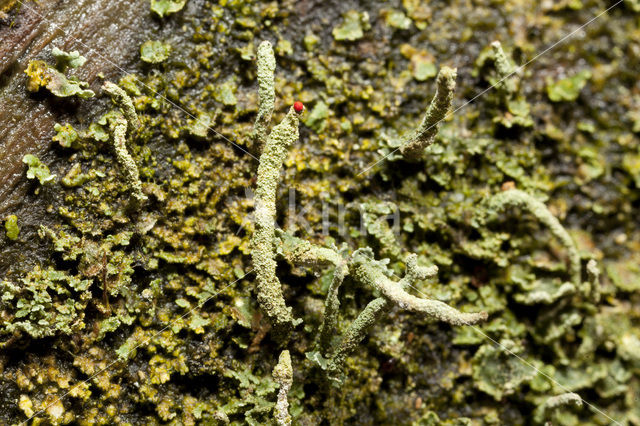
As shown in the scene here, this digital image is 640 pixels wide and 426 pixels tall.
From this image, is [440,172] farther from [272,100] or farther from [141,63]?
[141,63]

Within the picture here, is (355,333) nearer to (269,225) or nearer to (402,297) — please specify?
(402,297)

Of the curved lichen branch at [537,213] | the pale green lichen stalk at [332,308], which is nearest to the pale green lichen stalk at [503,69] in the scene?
the curved lichen branch at [537,213]

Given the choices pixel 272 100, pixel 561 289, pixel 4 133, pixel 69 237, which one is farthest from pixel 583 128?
pixel 4 133

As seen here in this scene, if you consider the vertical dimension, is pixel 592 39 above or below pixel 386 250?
above

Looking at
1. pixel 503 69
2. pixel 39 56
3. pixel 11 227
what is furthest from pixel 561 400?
pixel 39 56

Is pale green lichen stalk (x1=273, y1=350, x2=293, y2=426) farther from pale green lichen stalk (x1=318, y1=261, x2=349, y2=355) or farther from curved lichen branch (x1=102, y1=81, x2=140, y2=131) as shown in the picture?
curved lichen branch (x1=102, y1=81, x2=140, y2=131)

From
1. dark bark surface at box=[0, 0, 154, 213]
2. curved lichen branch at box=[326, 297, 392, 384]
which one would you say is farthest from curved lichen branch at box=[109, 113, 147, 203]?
curved lichen branch at box=[326, 297, 392, 384]
